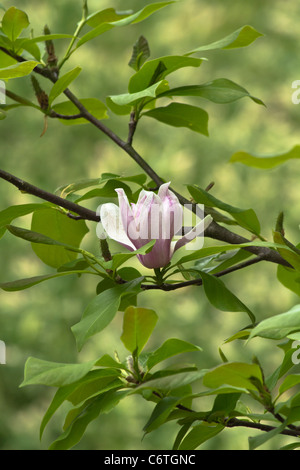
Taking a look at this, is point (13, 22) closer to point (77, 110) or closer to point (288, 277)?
point (77, 110)

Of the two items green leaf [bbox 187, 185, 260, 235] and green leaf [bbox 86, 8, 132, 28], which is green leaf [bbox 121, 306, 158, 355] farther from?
green leaf [bbox 86, 8, 132, 28]

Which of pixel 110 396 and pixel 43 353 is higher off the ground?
pixel 110 396

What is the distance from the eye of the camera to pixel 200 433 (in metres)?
0.23

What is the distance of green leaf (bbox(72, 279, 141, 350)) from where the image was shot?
216mm

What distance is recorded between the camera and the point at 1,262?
4.38ft

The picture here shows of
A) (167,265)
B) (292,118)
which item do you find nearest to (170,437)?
(292,118)

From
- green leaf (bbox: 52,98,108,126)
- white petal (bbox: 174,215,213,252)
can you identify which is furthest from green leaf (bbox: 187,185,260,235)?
green leaf (bbox: 52,98,108,126)

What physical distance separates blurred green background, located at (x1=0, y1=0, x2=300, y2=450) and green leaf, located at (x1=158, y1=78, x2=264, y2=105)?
89 centimetres

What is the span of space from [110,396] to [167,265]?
0.06 metres

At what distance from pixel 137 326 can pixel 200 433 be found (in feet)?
0.15

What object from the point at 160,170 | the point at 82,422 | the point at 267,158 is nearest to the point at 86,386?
the point at 82,422

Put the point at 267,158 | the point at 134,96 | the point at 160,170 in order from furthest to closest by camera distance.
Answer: the point at 160,170, the point at 134,96, the point at 267,158

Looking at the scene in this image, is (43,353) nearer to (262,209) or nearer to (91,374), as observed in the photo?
(262,209)

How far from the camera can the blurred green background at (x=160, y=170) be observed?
121cm
